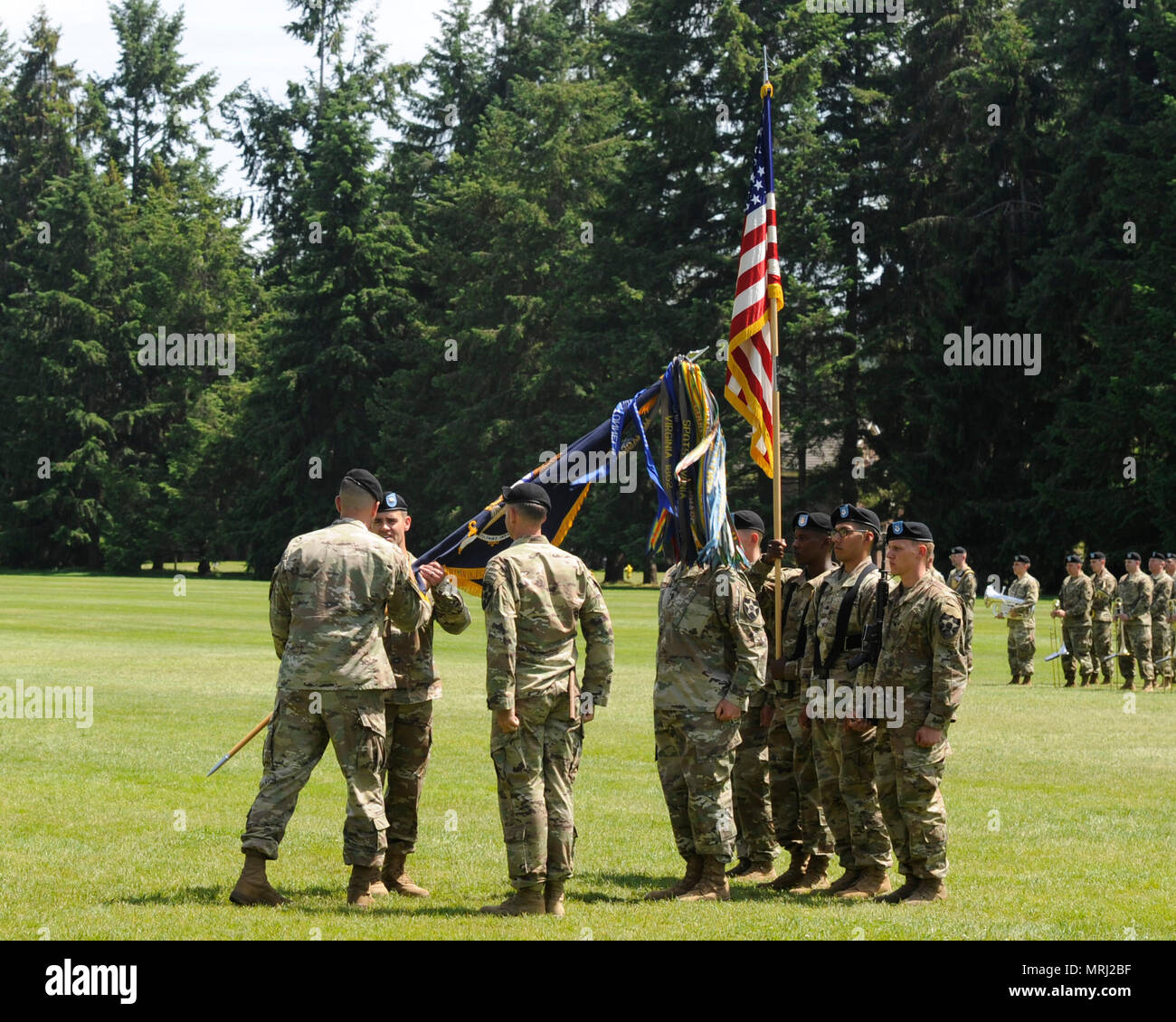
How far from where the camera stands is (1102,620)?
80.8ft

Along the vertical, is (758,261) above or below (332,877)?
above

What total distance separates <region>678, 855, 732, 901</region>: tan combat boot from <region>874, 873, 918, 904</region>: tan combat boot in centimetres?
93

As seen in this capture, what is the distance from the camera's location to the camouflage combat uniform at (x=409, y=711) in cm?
899

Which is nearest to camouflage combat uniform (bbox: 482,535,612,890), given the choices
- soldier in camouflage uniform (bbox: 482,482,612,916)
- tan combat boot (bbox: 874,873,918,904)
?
soldier in camouflage uniform (bbox: 482,482,612,916)

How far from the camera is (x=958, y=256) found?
54.2 m

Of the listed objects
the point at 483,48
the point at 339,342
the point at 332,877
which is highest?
the point at 483,48

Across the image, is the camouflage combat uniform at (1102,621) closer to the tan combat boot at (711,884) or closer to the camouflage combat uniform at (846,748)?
the camouflage combat uniform at (846,748)

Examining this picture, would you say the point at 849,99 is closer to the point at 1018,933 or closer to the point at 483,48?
the point at 483,48

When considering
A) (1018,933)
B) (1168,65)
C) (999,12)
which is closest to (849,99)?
(999,12)

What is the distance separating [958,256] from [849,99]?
39.5 feet

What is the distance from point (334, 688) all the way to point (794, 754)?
3.20 metres

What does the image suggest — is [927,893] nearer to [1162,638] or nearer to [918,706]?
[918,706]

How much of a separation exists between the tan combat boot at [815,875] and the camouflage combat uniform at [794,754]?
5 cm
